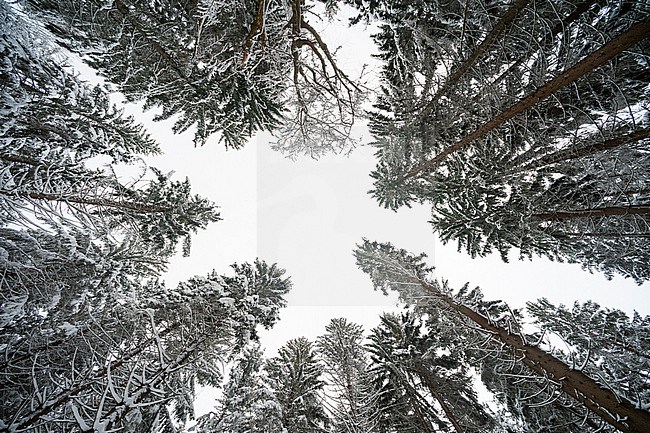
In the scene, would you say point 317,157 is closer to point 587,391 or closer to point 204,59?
point 204,59

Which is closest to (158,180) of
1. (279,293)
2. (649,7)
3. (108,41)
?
(108,41)

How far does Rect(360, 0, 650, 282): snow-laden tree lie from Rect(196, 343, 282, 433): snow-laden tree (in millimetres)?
6800

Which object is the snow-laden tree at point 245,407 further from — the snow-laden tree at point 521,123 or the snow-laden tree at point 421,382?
the snow-laden tree at point 521,123

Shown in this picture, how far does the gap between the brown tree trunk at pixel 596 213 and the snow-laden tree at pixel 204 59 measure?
5.31 metres

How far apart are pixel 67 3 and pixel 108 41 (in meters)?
0.81

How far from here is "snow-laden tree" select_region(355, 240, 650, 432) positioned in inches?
173

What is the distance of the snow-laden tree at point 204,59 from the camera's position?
221 inches

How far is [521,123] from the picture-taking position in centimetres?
561

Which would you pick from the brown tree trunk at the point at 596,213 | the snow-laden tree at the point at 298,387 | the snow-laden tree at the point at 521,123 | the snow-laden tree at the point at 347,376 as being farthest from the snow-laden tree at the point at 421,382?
the brown tree trunk at the point at 596,213

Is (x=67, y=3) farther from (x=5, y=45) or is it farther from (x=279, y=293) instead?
(x=279, y=293)

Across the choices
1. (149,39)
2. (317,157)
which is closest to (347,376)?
(317,157)

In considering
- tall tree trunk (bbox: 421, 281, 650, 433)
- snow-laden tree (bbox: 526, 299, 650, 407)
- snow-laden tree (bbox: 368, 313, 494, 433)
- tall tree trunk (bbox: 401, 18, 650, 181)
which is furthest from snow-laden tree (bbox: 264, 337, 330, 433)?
tall tree trunk (bbox: 401, 18, 650, 181)

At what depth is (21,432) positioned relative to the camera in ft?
11.5

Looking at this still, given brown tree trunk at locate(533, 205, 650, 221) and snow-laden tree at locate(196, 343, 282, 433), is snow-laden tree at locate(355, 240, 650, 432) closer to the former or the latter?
brown tree trunk at locate(533, 205, 650, 221)
